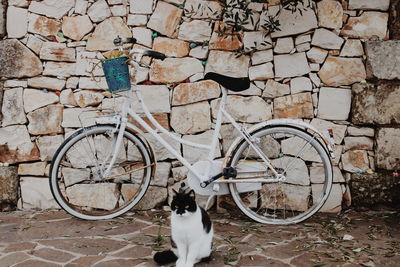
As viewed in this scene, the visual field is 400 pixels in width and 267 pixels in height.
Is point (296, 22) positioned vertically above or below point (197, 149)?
above

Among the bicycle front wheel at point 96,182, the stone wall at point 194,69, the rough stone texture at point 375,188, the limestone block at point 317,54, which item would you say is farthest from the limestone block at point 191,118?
the rough stone texture at point 375,188

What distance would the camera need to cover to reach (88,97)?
4.25 m

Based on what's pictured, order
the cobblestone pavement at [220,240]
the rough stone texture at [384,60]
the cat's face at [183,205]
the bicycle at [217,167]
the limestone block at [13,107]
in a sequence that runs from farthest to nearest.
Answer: the limestone block at [13,107] < the rough stone texture at [384,60] < the bicycle at [217,167] < the cobblestone pavement at [220,240] < the cat's face at [183,205]

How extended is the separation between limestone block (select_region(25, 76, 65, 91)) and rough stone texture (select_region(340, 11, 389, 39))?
280cm

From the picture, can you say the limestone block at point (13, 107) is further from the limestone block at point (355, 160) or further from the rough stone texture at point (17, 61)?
the limestone block at point (355, 160)

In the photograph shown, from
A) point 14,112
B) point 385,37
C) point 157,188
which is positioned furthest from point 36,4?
point 385,37

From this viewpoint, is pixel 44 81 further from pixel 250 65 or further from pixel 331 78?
pixel 331 78

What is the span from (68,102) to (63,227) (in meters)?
1.23

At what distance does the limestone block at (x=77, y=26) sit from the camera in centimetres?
419

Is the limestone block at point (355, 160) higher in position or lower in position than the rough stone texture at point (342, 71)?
lower

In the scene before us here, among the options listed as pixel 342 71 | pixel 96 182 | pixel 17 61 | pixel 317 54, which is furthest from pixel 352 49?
pixel 17 61

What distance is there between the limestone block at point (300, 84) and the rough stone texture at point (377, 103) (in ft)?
1.44

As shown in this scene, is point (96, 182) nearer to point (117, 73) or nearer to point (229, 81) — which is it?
point (117, 73)

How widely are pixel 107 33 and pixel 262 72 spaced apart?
1.56 meters
